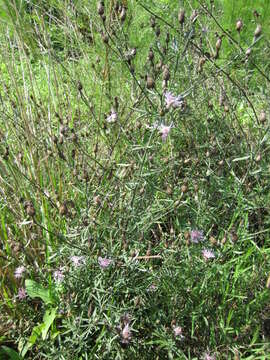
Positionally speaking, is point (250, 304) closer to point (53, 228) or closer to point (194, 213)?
point (194, 213)

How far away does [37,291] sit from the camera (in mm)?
1452

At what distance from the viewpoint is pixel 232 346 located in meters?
1.32

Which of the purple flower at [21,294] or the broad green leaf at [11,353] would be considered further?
the purple flower at [21,294]

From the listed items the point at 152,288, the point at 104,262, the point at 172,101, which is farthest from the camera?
the point at 152,288

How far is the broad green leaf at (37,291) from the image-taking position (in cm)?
145

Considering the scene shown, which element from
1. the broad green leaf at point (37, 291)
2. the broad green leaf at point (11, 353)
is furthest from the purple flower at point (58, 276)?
the broad green leaf at point (11, 353)

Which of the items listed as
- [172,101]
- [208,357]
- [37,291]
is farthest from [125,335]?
[172,101]

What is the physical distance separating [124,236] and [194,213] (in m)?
0.31

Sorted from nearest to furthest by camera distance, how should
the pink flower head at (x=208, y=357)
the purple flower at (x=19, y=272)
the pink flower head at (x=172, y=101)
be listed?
the pink flower head at (x=172, y=101)
the pink flower head at (x=208, y=357)
the purple flower at (x=19, y=272)

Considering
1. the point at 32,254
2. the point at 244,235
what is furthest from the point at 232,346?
the point at 32,254

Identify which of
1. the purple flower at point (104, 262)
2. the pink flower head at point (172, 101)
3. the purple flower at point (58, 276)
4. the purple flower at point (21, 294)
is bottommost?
the purple flower at point (21, 294)

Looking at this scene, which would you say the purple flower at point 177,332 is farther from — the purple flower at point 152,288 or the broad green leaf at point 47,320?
→ the broad green leaf at point 47,320

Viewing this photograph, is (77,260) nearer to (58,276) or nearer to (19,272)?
(58,276)

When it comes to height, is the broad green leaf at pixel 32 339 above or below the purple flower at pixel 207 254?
below
